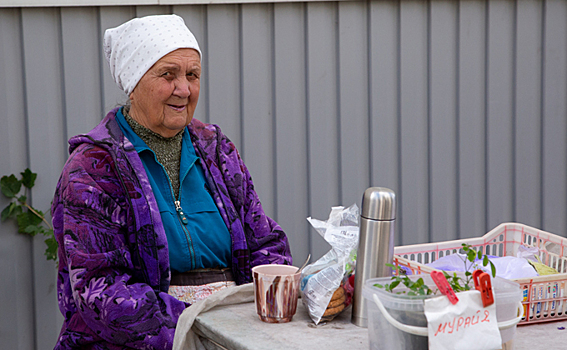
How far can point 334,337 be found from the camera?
4.26ft

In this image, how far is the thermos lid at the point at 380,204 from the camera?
1317 mm

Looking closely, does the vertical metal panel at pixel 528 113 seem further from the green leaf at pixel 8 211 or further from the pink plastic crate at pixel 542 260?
the green leaf at pixel 8 211

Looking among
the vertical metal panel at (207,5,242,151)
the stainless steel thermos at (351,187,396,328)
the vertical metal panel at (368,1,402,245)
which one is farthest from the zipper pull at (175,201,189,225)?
the vertical metal panel at (368,1,402,245)

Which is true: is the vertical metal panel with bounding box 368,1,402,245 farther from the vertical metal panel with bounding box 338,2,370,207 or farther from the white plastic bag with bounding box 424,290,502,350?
the white plastic bag with bounding box 424,290,502,350

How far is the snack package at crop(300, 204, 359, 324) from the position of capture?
137 cm

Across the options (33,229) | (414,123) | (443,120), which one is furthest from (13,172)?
(443,120)

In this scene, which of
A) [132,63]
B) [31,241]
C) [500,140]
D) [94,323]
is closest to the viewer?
[94,323]

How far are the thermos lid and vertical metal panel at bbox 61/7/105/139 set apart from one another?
2.01 metres

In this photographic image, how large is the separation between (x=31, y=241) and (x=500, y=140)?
103 inches

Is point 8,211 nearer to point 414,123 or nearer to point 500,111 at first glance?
point 414,123

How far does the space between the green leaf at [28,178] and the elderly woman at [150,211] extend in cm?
96

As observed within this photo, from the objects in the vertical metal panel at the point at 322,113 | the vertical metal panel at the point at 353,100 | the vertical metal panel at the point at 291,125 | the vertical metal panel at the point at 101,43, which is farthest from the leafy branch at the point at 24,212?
the vertical metal panel at the point at 353,100

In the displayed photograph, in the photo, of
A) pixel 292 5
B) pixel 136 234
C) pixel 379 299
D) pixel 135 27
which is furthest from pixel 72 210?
pixel 292 5

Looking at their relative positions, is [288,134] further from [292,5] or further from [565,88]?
[565,88]
